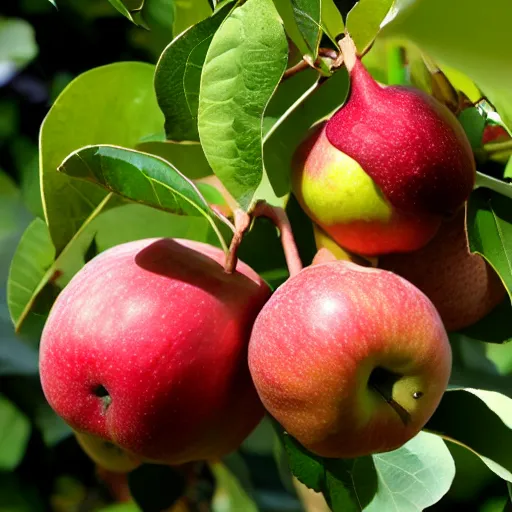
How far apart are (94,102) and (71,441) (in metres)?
0.53

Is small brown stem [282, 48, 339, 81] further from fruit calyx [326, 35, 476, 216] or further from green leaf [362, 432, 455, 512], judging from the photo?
green leaf [362, 432, 455, 512]

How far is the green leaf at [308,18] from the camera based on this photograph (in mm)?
570

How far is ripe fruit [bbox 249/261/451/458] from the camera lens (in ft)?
1.72

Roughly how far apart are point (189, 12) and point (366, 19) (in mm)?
191

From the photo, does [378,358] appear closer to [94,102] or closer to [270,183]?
[270,183]

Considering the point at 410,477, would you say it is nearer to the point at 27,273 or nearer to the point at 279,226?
the point at 279,226

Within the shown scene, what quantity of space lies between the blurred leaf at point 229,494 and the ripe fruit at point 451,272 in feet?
1.20

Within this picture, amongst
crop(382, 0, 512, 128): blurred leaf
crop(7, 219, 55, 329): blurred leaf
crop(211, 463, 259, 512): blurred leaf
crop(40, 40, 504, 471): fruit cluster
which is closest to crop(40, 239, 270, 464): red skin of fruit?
crop(40, 40, 504, 471): fruit cluster

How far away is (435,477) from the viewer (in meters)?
0.72

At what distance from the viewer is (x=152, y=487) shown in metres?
0.89

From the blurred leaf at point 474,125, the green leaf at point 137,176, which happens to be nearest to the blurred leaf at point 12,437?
the green leaf at point 137,176

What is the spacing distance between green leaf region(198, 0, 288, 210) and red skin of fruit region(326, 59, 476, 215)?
0.08m

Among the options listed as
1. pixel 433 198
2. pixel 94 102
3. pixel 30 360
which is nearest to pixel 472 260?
pixel 433 198

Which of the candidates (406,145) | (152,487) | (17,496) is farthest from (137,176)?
(17,496)
